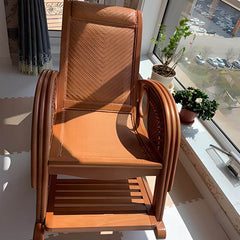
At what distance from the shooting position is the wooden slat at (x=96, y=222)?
1.17 m

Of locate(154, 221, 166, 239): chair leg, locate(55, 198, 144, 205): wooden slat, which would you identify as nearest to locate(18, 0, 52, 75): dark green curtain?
locate(55, 198, 144, 205): wooden slat

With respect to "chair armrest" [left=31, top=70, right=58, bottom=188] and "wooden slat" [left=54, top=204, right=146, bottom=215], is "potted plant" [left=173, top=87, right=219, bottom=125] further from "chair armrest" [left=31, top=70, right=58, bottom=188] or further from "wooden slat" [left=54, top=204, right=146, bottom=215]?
"chair armrest" [left=31, top=70, right=58, bottom=188]

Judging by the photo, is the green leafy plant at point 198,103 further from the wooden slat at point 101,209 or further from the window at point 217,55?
the wooden slat at point 101,209

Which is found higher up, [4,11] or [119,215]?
[4,11]

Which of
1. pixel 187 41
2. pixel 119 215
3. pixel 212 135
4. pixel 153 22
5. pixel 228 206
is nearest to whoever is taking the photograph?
pixel 119 215

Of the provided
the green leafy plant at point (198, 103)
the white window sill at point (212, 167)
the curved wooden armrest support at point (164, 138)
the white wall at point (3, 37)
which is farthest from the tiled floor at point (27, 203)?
the white wall at point (3, 37)

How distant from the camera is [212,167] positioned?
5.36 ft

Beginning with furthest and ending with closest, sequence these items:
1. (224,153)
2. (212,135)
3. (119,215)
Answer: (212,135) → (224,153) → (119,215)

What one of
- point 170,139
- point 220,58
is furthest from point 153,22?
point 170,139

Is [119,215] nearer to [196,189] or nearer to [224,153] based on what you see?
[196,189]

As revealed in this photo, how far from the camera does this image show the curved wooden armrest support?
1218mm

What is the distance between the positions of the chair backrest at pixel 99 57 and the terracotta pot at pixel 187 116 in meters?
0.43

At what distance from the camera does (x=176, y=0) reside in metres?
2.35

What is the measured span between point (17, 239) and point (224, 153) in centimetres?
130
